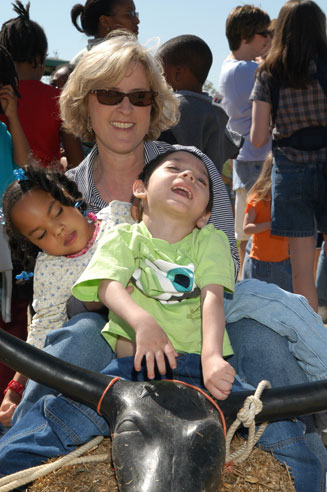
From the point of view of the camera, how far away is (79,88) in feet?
10.1

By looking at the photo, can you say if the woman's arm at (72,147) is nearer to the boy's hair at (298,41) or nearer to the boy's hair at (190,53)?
the boy's hair at (190,53)

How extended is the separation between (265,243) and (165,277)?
3774 mm

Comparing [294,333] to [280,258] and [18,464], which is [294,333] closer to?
[18,464]

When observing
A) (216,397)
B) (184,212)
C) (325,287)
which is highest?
(184,212)

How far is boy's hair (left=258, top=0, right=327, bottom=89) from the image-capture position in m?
4.19

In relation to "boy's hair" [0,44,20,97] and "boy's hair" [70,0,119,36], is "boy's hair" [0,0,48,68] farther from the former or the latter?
"boy's hair" [0,44,20,97]

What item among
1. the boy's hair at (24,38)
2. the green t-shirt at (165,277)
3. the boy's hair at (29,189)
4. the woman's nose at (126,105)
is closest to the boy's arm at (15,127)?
the boy's hair at (24,38)

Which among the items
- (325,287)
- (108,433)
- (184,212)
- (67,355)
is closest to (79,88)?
(184,212)

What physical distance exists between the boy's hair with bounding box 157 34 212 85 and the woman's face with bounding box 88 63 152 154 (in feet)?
5.36

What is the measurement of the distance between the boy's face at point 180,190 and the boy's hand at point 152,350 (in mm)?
550

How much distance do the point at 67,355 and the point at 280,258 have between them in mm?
3946

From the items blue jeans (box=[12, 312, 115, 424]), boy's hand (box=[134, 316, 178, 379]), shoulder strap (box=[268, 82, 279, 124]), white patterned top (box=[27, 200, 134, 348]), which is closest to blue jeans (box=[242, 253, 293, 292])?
shoulder strap (box=[268, 82, 279, 124])

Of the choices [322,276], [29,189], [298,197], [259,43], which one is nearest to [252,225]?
[322,276]

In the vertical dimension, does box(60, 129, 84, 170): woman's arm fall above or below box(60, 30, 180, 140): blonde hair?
below
